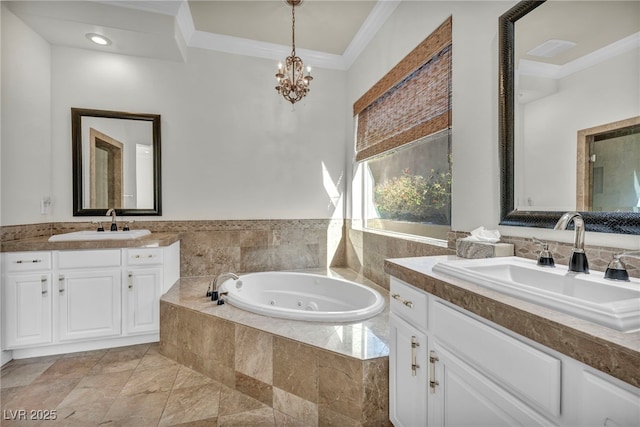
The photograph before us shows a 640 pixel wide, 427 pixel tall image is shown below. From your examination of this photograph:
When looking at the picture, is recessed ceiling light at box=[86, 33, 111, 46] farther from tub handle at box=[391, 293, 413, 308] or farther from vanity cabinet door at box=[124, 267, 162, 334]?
tub handle at box=[391, 293, 413, 308]

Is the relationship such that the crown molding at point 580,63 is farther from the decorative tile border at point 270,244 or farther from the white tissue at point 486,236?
the decorative tile border at point 270,244

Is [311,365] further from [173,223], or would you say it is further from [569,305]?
[173,223]

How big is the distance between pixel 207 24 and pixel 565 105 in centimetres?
316

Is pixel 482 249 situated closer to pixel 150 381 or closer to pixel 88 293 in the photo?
pixel 150 381

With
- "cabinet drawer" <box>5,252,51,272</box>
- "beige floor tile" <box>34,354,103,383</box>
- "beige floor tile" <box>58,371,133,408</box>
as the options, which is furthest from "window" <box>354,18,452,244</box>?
"cabinet drawer" <box>5,252,51,272</box>

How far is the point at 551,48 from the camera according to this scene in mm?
1355

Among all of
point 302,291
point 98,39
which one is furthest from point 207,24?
point 302,291

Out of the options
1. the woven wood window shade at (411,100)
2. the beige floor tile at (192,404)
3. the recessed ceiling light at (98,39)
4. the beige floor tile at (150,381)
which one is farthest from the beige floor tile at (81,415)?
the recessed ceiling light at (98,39)

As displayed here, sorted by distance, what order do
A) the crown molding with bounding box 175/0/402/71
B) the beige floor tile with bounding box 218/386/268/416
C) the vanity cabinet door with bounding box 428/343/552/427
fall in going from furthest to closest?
1. the crown molding with bounding box 175/0/402/71
2. the beige floor tile with bounding box 218/386/268/416
3. the vanity cabinet door with bounding box 428/343/552/427

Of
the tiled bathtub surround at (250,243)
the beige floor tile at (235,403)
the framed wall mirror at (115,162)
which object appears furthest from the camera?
the tiled bathtub surround at (250,243)

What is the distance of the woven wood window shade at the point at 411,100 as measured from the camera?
2.08 metres

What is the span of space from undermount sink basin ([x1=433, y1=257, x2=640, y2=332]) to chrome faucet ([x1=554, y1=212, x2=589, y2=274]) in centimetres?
3

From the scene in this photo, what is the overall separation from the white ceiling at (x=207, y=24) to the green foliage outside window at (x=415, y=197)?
4.94 ft

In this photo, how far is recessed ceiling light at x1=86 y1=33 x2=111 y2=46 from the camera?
271 centimetres
